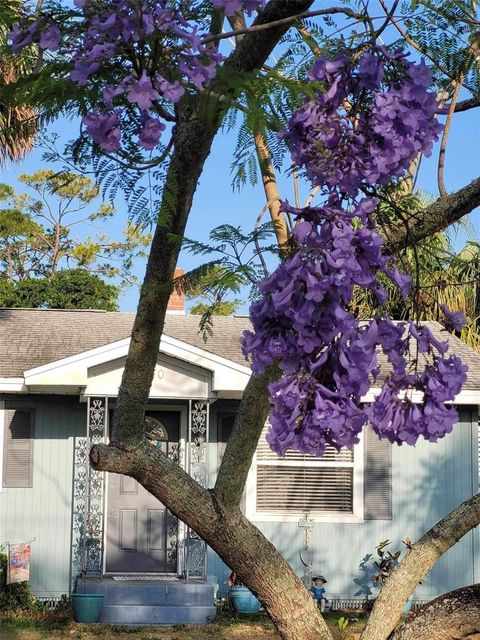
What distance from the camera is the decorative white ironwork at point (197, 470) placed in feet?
37.1

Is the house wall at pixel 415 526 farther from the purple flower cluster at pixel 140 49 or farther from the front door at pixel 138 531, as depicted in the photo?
the purple flower cluster at pixel 140 49

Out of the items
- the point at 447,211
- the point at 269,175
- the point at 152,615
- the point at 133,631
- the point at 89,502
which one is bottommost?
the point at 133,631

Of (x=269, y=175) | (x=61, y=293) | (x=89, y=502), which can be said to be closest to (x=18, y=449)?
(x=89, y=502)

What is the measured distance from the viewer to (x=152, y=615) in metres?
10.7

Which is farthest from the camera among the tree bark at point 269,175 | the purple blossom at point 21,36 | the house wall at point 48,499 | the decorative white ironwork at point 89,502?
the house wall at point 48,499

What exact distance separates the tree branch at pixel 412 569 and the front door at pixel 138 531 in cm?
714

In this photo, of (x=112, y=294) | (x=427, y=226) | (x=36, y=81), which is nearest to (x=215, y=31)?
(x=36, y=81)

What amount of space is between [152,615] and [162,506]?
1.56 metres

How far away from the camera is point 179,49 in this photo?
7.00 feet

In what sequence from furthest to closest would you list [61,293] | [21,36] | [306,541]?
[61,293] < [306,541] < [21,36]

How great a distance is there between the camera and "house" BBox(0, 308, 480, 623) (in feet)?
36.9

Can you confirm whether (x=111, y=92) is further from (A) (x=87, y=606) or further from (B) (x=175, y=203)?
(A) (x=87, y=606)

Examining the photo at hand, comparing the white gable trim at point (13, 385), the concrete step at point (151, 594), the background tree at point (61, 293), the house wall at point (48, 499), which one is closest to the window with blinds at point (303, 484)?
the concrete step at point (151, 594)

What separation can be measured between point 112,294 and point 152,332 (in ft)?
76.8
